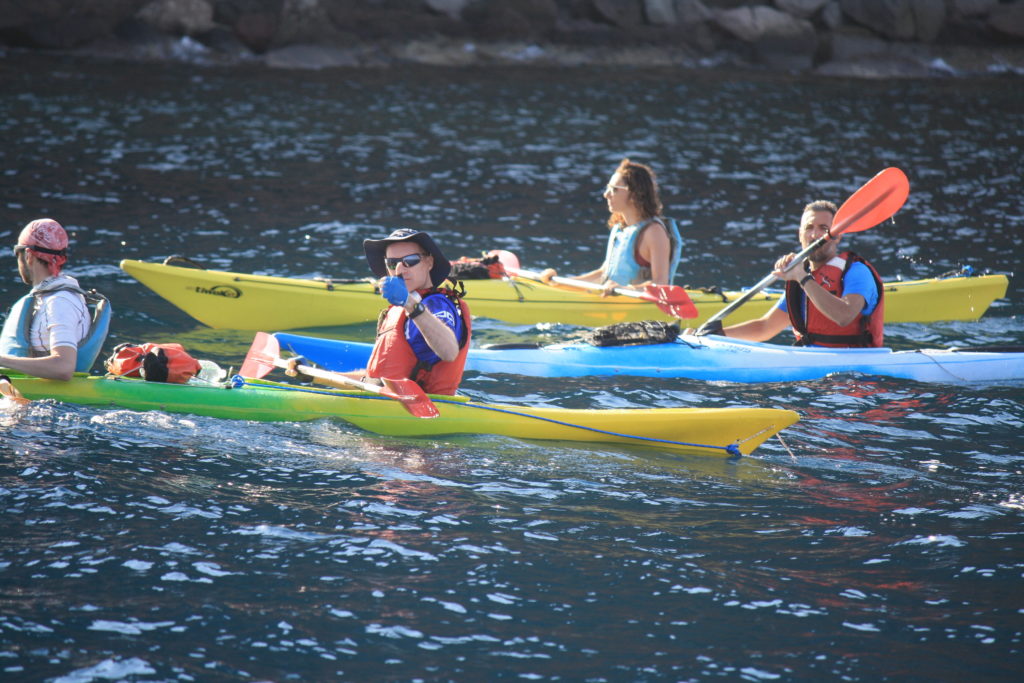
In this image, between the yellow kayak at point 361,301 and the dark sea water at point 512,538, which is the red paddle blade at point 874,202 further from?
the yellow kayak at point 361,301

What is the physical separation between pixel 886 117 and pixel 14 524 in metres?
15.9

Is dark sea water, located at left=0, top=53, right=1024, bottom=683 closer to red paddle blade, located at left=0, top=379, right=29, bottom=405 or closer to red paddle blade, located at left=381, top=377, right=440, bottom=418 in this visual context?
red paddle blade, located at left=0, top=379, right=29, bottom=405

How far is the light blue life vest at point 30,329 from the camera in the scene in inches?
211

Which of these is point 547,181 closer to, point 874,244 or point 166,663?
point 874,244

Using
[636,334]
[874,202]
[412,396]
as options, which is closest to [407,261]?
[412,396]

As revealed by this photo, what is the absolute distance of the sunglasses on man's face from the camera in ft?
16.3

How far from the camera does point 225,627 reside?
3930 mm

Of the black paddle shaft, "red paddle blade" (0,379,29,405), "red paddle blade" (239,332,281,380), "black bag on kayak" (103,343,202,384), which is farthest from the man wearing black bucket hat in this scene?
the black paddle shaft

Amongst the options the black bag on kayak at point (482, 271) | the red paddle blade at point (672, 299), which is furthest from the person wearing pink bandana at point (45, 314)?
the red paddle blade at point (672, 299)

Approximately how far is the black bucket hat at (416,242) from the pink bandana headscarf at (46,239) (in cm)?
145

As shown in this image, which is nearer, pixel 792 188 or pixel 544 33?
pixel 792 188

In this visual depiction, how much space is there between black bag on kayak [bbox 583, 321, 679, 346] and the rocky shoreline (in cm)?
1465

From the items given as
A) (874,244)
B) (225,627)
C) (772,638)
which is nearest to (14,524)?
(225,627)

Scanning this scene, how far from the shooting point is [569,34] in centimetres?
2266
